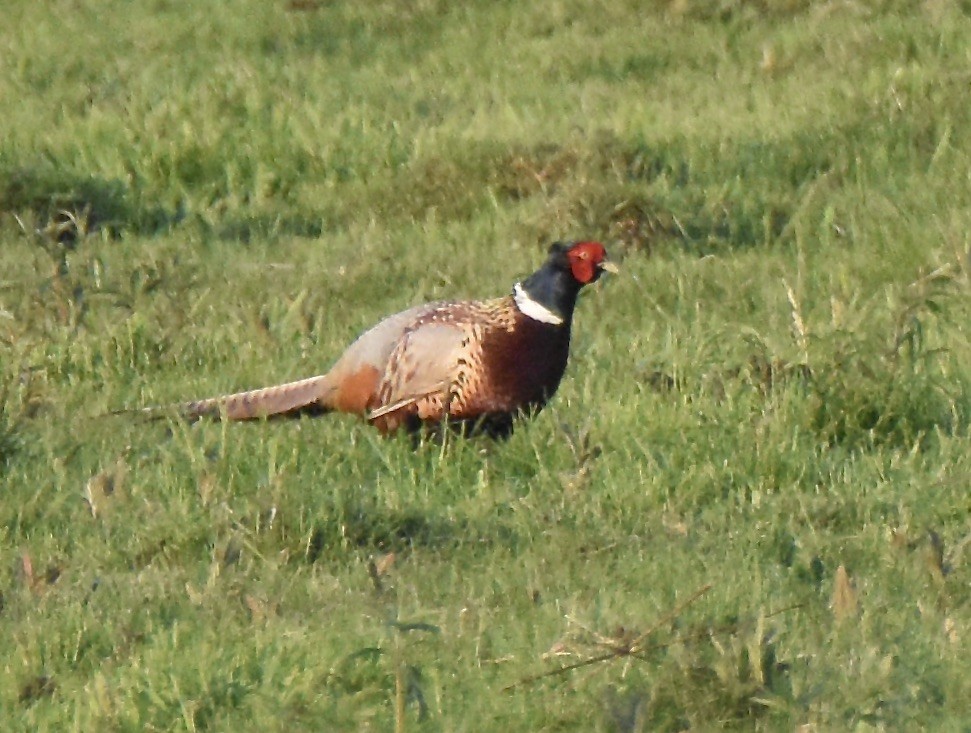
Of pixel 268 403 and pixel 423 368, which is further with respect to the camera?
pixel 268 403

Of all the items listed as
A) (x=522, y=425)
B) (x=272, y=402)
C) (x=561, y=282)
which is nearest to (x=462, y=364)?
(x=522, y=425)

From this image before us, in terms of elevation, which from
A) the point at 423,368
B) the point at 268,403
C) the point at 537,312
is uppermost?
the point at 537,312

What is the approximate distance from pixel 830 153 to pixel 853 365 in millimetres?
2909

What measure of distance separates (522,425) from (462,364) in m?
0.22

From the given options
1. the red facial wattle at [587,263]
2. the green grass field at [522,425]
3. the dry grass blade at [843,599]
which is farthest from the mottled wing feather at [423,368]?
the dry grass blade at [843,599]

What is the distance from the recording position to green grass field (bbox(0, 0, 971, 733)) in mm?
3396

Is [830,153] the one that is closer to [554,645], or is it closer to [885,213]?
[885,213]

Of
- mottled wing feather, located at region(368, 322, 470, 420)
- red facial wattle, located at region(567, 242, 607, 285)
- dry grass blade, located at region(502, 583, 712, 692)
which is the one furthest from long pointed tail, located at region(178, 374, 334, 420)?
dry grass blade, located at region(502, 583, 712, 692)

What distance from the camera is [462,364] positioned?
4934 millimetres

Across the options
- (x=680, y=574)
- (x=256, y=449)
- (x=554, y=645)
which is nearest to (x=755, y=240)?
(x=256, y=449)

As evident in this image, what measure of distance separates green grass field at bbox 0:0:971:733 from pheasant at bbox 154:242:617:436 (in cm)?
9

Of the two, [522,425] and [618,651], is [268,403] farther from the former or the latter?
[618,651]

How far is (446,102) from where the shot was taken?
9156mm

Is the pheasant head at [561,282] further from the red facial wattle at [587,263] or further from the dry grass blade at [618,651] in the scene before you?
the dry grass blade at [618,651]
